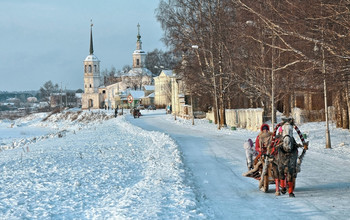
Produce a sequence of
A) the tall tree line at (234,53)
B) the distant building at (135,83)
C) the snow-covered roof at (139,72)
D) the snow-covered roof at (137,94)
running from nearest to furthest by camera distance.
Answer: the tall tree line at (234,53), the snow-covered roof at (137,94), the distant building at (135,83), the snow-covered roof at (139,72)

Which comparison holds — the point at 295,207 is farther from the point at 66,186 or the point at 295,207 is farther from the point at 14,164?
the point at 14,164

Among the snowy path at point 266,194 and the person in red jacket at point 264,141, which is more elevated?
the person in red jacket at point 264,141

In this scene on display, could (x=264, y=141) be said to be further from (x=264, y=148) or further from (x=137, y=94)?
(x=137, y=94)

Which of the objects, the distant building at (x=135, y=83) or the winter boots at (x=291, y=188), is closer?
the winter boots at (x=291, y=188)

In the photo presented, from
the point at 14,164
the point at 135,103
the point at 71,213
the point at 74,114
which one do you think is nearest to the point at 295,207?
the point at 71,213

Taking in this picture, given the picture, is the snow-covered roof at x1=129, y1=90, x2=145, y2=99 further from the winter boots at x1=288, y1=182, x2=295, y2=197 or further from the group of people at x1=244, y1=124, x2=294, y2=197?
the winter boots at x1=288, y1=182, x2=295, y2=197

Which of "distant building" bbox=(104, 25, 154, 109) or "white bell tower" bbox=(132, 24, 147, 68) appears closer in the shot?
"distant building" bbox=(104, 25, 154, 109)

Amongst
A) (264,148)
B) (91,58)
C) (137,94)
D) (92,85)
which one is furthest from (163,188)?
(91,58)

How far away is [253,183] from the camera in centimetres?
1298

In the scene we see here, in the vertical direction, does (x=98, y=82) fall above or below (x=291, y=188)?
above

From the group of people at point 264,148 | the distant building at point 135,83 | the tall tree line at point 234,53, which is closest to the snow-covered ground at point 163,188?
the group of people at point 264,148

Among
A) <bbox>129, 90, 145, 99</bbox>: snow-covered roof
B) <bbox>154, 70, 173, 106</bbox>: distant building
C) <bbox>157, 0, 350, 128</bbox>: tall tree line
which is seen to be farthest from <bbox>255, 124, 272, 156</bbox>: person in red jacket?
<bbox>129, 90, 145, 99</bbox>: snow-covered roof

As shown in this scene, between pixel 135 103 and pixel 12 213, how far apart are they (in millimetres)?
105990

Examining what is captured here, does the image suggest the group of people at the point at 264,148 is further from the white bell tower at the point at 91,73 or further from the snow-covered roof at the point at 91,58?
the snow-covered roof at the point at 91,58
